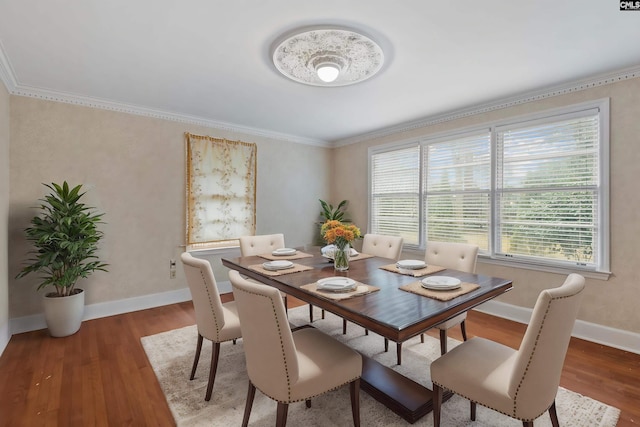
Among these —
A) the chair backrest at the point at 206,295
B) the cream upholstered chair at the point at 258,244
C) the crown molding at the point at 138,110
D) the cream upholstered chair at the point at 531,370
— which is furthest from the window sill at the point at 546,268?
the crown molding at the point at 138,110

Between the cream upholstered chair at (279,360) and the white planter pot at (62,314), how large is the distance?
2.48 m

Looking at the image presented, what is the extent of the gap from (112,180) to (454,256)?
387 centimetres

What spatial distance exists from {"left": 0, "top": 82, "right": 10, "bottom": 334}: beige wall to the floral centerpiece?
2.99 m

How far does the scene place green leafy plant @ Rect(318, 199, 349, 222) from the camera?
529 cm

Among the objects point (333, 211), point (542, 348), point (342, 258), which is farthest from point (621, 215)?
point (333, 211)

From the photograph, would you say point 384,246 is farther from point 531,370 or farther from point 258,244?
point 531,370

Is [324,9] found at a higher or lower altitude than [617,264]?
higher

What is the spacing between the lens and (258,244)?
337cm

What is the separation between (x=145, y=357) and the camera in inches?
101

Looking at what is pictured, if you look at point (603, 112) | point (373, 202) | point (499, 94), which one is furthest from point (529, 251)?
point (373, 202)

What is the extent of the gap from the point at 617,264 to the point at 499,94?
201cm

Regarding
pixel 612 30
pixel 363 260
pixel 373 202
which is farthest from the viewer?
pixel 373 202

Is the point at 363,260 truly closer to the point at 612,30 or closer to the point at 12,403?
the point at 612,30

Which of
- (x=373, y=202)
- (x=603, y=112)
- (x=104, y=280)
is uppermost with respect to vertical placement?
(x=603, y=112)
